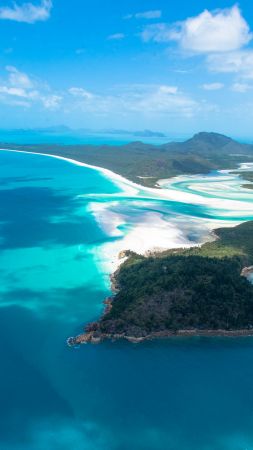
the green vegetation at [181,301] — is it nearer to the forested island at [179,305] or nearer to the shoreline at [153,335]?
the forested island at [179,305]

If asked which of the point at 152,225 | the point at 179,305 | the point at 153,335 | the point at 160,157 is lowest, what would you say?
the point at 153,335

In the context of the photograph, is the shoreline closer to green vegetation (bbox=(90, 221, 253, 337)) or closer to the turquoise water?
green vegetation (bbox=(90, 221, 253, 337))

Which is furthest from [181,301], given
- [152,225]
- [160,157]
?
[160,157]

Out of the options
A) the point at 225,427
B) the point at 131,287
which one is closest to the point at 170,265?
the point at 131,287

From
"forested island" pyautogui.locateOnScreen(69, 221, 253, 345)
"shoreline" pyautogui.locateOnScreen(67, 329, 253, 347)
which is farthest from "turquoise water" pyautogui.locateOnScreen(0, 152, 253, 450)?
"forested island" pyautogui.locateOnScreen(69, 221, 253, 345)

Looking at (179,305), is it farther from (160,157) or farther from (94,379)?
(160,157)

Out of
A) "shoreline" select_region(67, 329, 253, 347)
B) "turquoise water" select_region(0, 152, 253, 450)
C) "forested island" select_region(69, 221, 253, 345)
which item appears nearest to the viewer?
"turquoise water" select_region(0, 152, 253, 450)

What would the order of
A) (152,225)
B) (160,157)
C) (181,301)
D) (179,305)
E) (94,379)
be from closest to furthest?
(94,379)
(179,305)
(181,301)
(152,225)
(160,157)

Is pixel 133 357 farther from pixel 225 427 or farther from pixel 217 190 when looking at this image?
pixel 217 190
